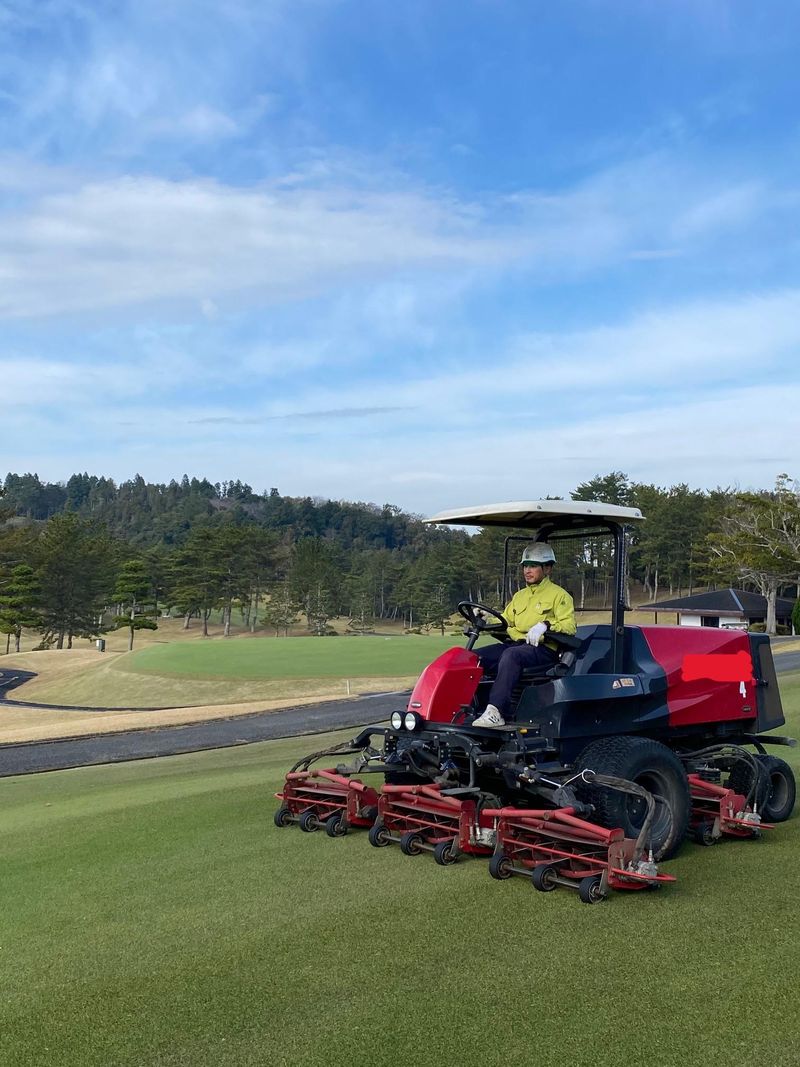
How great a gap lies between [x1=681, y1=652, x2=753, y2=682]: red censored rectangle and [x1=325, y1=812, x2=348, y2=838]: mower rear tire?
108 inches

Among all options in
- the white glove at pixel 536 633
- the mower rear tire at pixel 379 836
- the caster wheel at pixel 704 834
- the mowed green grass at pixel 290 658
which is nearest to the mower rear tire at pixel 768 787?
the caster wheel at pixel 704 834

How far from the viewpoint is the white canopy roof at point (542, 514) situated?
22.6 ft

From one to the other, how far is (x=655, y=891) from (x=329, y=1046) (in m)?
2.60

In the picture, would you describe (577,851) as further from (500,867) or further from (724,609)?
(724,609)

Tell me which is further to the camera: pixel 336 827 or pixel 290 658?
pixel 290 658

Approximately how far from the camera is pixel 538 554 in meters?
7.44

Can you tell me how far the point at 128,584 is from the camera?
8669 centimetres

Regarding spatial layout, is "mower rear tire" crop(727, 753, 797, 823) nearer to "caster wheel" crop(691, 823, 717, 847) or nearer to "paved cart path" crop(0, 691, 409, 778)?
"caster wheel" crop(691, 823, 717, 847)

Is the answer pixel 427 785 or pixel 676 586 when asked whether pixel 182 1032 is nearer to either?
pixel 427 785

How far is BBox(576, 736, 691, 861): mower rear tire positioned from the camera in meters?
6.25

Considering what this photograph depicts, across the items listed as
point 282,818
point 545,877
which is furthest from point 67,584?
point 545,877

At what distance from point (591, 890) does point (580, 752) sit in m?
1.33

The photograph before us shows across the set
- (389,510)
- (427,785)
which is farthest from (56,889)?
(389,510)

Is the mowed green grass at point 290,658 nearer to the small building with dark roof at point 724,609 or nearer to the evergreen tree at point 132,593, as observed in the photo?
the small building with dark roof at point 724,609
